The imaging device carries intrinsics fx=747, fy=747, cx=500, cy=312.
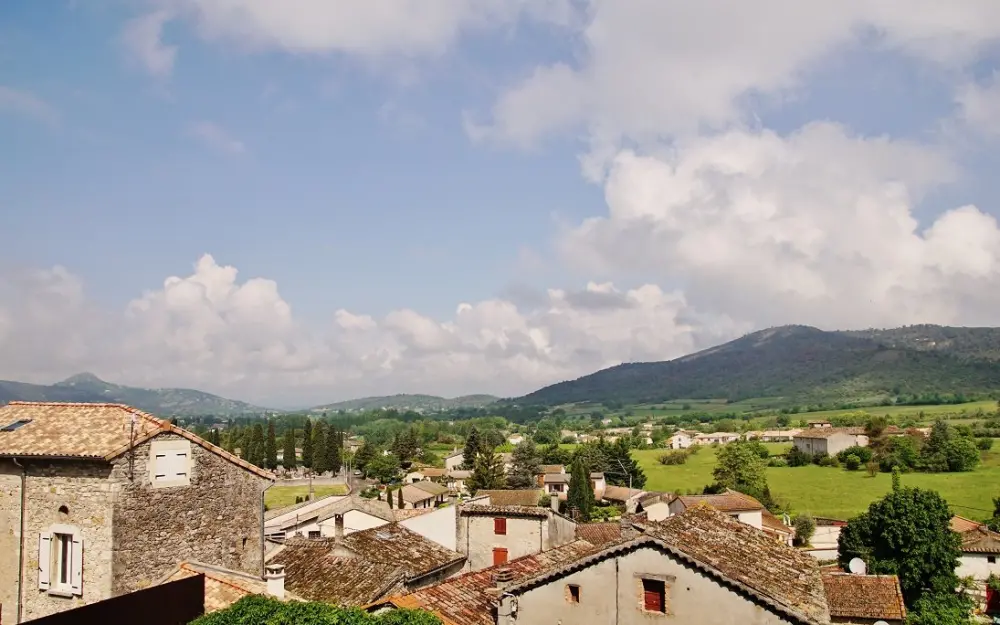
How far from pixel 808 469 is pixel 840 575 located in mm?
81749

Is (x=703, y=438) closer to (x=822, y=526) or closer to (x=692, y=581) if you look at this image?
(x=822, y=526)

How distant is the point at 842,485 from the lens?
100 meters

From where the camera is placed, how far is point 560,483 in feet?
352

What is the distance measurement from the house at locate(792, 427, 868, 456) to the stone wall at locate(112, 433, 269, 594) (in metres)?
124

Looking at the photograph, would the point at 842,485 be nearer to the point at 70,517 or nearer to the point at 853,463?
the point at 853,463

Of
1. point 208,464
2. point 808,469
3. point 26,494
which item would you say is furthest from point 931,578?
point 808,469

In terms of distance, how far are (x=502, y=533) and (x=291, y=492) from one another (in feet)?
233

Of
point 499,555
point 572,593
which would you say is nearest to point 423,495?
point 499,555

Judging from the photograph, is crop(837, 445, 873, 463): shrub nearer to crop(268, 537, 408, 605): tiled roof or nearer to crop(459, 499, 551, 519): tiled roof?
crop(459, 499, 551, 519): tiled roof

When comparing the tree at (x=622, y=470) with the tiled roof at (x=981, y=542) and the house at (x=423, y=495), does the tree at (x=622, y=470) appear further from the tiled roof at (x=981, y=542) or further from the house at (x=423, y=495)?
the tiled roof at (x=981, y=542)

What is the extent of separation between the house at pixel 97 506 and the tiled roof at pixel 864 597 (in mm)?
32408

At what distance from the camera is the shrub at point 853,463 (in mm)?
115062

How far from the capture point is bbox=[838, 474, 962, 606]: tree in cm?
5203

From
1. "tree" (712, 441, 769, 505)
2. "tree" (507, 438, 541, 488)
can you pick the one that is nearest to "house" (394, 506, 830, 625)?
"tree" (712, 441, 769, 505)
